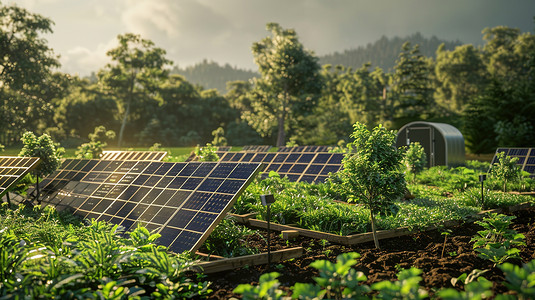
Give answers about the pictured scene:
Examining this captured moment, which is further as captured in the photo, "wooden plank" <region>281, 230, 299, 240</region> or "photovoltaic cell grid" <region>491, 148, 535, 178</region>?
"photovoltaic cell grid" <region>491, 148, 535, 178</region>

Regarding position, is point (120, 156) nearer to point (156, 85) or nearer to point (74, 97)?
point (156, 85)

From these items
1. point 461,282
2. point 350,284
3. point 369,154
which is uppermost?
point 369,154

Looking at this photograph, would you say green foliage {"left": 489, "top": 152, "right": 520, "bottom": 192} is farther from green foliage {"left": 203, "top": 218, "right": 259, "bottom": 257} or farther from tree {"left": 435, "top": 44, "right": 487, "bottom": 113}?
tree {"left": 435, "top": 44, "right": 487, "bottom": 113}

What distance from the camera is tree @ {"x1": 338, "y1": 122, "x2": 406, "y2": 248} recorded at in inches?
267

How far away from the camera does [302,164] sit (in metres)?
14.6

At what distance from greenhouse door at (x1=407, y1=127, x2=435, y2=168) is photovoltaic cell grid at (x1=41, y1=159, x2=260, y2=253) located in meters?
20.2

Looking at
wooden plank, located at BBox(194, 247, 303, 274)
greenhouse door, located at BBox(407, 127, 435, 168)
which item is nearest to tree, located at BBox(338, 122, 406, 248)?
wooden plank, located at BBox(194, 247, 303, 274)

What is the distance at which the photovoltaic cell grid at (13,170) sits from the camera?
8405 millimetres

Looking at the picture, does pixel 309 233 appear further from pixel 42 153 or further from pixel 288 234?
pixel 42 153

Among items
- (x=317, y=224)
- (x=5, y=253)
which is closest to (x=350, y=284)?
(x=5, y=253)

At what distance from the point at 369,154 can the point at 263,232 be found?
2987mm

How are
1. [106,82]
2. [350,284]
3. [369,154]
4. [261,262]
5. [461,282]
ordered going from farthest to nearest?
[106,82], [369,154], [261,262], [461,282], [350,284]

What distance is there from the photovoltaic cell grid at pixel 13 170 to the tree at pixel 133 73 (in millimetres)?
41441

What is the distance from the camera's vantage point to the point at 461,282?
16.2 feet
